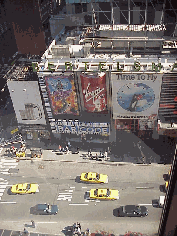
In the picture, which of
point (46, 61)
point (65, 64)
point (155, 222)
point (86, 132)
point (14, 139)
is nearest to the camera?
point (155, 222)

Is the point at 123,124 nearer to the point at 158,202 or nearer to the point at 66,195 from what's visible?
the point at 158,202

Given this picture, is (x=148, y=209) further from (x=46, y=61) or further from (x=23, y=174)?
(x=46, y=61)

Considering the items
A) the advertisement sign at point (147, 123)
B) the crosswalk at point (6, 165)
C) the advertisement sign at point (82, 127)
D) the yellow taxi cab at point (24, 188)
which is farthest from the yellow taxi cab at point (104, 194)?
the crosswalk at point (6, 165)

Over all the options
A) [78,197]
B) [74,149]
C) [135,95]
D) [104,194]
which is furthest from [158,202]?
[74,149]

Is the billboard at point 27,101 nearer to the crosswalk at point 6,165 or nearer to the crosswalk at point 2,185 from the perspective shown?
the crosswalk at point 6,165

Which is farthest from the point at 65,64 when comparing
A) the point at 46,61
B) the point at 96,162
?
the point at 96,162

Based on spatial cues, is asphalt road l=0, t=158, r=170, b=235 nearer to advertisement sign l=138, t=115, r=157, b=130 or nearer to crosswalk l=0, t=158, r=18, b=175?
crosswalk l=0, t=158, r=18, b=175
